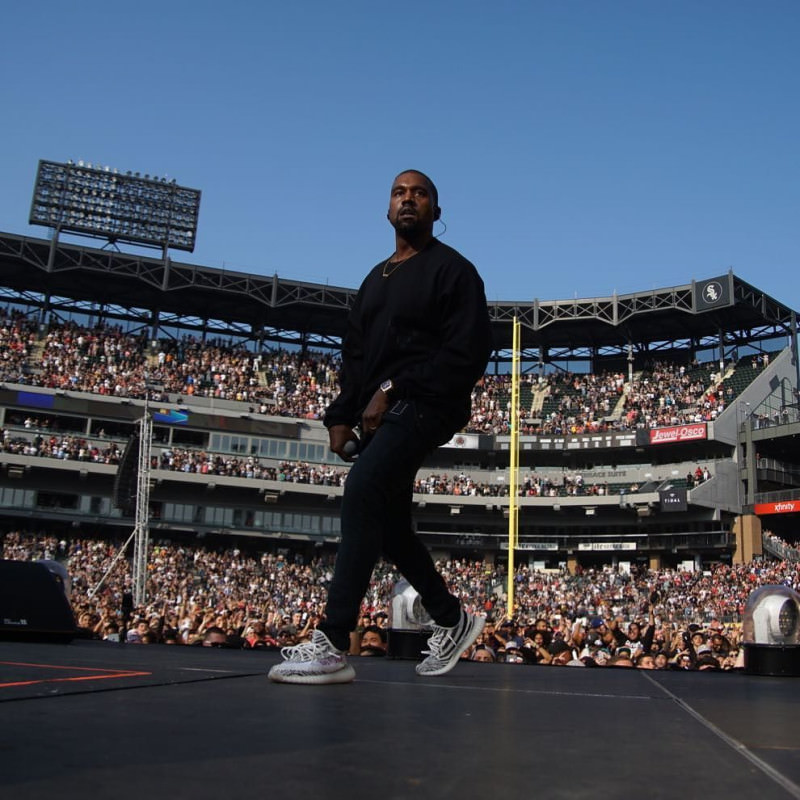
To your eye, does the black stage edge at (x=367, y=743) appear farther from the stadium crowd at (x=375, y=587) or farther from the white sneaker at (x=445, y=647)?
the stadium crowd at (x=375, y=587)

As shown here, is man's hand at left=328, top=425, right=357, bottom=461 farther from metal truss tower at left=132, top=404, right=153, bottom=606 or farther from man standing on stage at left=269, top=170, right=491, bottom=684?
metal truss tower at left=132, top=404, right=153, bottom=606

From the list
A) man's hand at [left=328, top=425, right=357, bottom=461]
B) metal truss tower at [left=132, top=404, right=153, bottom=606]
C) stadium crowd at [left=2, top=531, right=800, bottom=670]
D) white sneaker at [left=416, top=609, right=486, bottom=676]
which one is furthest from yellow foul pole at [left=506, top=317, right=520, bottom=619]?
man's hand at [left=328, top=425, right=357, bottom=461]

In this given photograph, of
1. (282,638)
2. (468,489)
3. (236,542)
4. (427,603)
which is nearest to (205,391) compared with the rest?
(236,542)

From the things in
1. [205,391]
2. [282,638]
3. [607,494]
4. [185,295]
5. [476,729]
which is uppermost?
[185,295]

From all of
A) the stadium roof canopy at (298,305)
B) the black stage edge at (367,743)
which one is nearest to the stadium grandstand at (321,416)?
the stadium roof canopy at (298,305)

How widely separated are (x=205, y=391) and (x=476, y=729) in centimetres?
4383

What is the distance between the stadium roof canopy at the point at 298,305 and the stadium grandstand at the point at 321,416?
127 millimetres

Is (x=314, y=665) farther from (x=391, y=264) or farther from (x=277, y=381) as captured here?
(x=277, y=381)

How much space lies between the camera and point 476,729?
1801 millimetres

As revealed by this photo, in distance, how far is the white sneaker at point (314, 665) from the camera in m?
2.85

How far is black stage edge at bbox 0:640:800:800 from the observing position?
119 centimetres

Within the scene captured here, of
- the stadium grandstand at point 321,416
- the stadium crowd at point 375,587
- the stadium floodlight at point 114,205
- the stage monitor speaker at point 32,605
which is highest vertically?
the stadium floodlight at point 114,205

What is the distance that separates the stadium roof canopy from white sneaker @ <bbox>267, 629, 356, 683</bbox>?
43.3 meters

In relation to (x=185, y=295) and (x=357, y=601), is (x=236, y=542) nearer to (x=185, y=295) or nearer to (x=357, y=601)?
(x=185, y=295)
